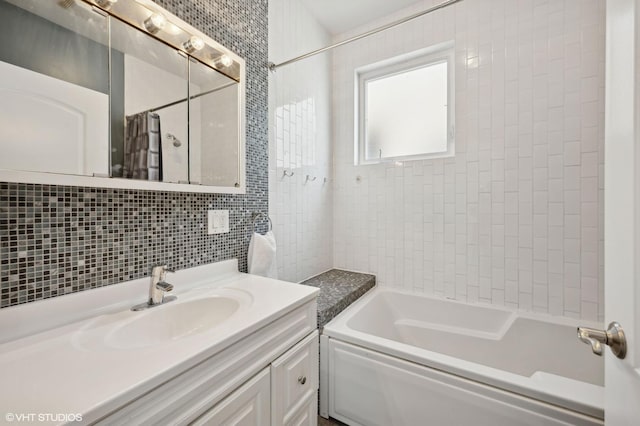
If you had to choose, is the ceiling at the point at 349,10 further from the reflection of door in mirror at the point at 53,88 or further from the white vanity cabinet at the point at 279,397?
the white vanity cabinet at the point at 279,397

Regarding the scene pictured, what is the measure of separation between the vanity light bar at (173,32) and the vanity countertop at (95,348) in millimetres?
983

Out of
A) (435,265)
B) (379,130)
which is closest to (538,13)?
(379,130)

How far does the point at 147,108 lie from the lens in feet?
3.41

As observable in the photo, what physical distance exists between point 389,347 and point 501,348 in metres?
0.93

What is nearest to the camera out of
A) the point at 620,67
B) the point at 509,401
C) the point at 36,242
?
the point at 620,67

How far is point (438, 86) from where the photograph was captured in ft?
6.91

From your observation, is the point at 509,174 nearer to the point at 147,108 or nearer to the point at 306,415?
the point at 306,415

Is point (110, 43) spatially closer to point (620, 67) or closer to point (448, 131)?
point (620, 67)

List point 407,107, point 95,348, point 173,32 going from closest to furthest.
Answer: point 95,348 → point 173,32 → point 407,107

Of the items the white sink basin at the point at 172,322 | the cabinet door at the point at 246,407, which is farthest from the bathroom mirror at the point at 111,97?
the cabinet door at the point at 246,407

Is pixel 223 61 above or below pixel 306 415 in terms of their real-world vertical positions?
above

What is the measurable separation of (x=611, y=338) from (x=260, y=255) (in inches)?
53.4

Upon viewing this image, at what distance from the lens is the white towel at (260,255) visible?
1509 mm

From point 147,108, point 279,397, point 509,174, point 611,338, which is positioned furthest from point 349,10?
point 279,397
